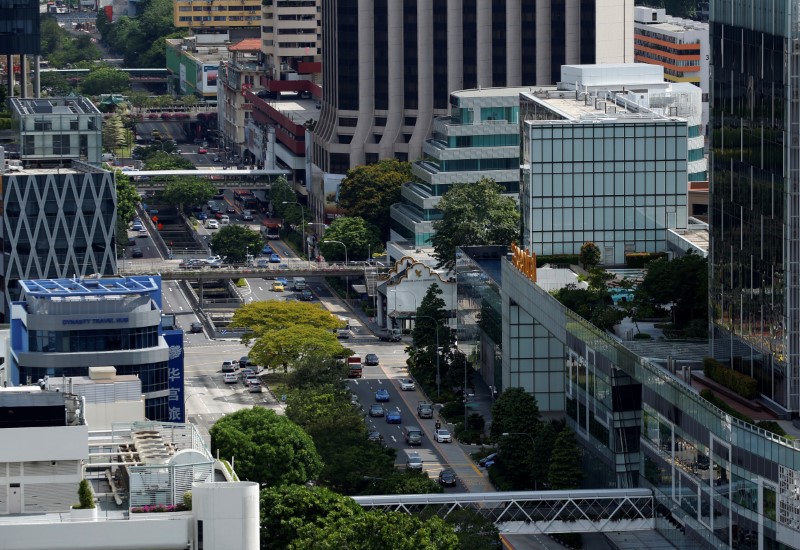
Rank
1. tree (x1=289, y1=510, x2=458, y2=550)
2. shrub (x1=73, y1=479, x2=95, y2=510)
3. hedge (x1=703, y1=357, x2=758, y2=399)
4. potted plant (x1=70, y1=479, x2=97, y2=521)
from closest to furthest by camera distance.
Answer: potted plant (x1=70, y1=479, x2=97, y2=521) < shrub (x1=73, y1=479, x2=95, y2=510) < tree (x1=289, y1=510, x2=458, y2=550) < hedge (x1=703, y1=357, x2=758, y2=399)

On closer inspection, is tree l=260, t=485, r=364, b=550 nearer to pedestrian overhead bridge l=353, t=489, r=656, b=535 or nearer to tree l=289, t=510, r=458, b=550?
tree l=289, t=510, r=458, b=550

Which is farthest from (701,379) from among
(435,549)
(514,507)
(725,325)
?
(435,549)

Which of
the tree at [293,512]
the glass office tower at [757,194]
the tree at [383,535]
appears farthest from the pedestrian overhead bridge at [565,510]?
the tree at [383,535]

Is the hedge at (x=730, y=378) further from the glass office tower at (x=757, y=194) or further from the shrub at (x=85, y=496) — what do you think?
the shrub at (x=85, y=496)

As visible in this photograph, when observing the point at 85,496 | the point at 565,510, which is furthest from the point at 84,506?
the point at 565,510

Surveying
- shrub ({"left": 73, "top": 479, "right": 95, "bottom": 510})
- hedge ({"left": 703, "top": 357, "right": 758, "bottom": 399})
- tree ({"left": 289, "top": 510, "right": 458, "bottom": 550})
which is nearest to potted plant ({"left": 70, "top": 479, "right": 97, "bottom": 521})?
shrub ({"left": 73, "top": 479, "right": 95, "bottom": 510})

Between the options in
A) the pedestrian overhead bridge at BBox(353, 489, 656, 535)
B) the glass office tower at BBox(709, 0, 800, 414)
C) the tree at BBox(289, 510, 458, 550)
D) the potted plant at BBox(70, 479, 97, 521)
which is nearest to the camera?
the potted plant at BBox(70, 479, 97, 521)
